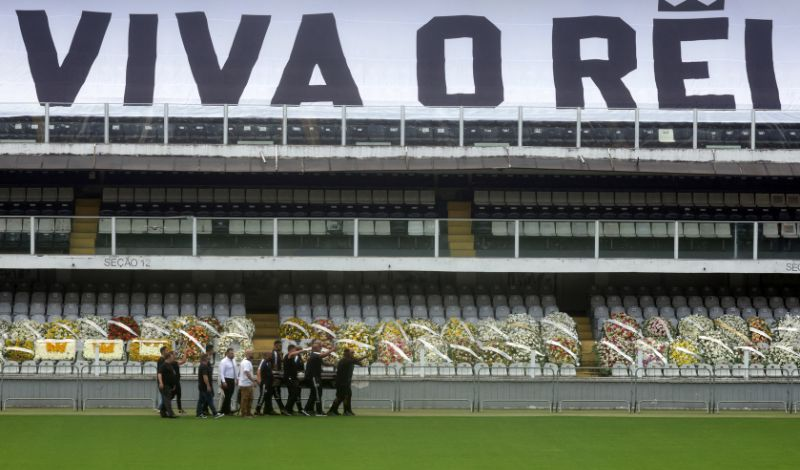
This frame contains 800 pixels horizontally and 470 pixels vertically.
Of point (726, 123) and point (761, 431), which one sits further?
point (726, 123)

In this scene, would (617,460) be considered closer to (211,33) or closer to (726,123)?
(726,123)

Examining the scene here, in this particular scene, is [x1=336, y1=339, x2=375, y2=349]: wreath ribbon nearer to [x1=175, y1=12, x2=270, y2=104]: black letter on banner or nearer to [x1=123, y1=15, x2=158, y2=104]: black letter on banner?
[x1=175, y1=12, x2=270, y2=104]: black letter on banner

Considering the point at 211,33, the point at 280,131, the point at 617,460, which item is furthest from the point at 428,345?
the point at 211,33

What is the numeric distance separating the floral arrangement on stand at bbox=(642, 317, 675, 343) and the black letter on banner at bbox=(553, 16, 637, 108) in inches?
306

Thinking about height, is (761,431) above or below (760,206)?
below

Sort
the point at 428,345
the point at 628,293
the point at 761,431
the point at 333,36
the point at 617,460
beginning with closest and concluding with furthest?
the point at 617,460 → the point at 761,431 → the point at 428,345 → the point at 628,293 → the point at 333,36

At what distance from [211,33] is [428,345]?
13659mm

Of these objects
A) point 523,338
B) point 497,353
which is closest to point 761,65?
point 523,338

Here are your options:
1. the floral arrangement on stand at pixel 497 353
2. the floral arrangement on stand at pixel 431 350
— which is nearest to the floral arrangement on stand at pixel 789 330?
the floral arrangement on stand at pixel 497 353

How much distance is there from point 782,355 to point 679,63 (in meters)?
11.6

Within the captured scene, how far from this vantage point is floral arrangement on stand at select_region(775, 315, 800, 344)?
31.8 metres

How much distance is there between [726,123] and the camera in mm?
36031

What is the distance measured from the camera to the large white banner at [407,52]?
37.9 m

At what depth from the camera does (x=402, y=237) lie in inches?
1294
